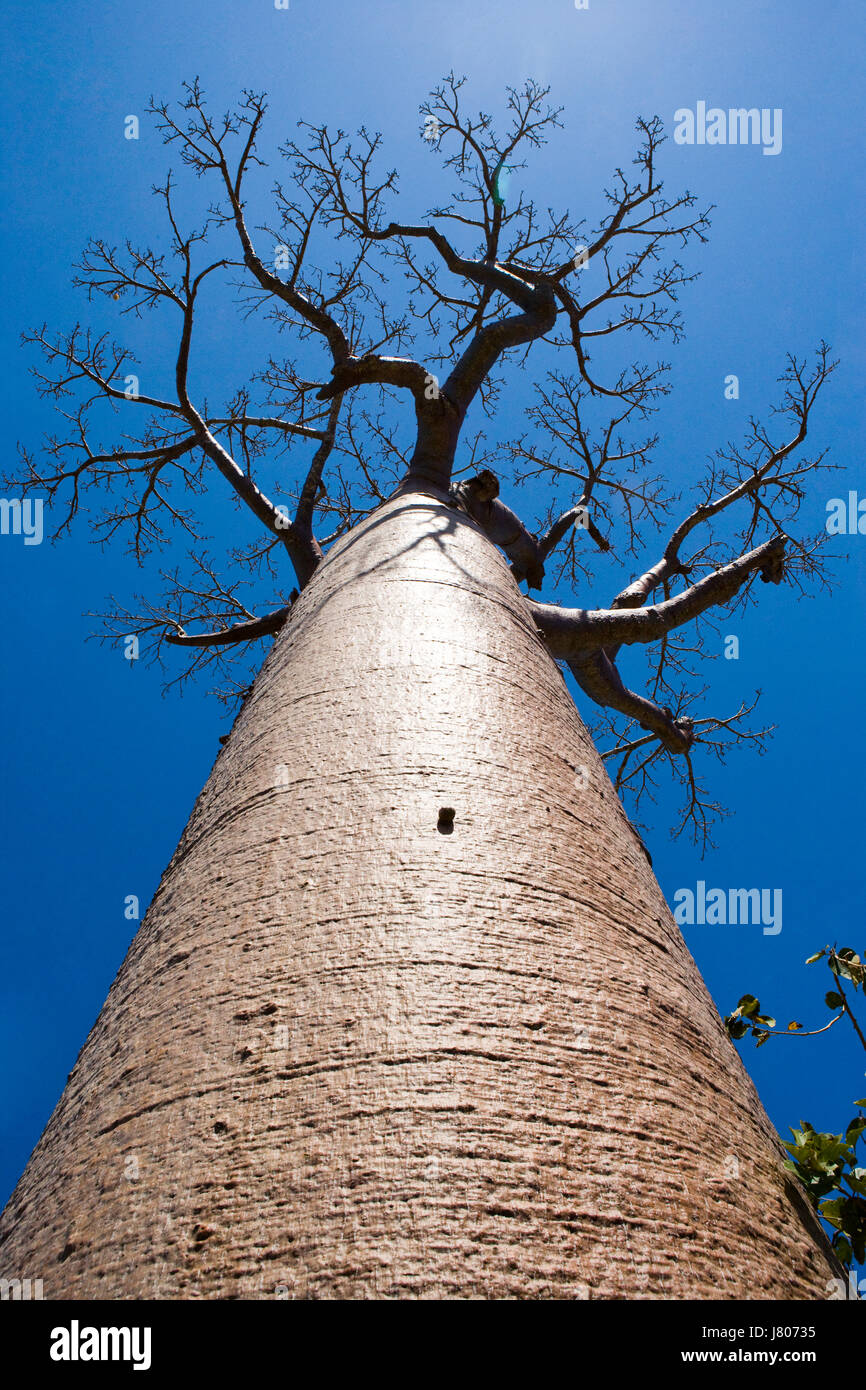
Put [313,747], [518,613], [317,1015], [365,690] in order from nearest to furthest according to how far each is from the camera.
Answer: [317,1015] < [313,747] < [365,690] < [518,613]

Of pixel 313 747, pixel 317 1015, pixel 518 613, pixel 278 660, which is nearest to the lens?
pixel 317 1015

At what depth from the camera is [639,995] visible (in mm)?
962

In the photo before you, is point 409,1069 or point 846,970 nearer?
point 409,1069

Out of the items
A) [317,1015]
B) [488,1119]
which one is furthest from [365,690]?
[488,1119]

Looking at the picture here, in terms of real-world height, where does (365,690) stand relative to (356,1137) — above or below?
above

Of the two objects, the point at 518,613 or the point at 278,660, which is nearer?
the point at 278,660

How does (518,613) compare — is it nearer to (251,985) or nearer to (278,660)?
(278,660)

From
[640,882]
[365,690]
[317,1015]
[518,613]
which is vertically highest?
[518,613]

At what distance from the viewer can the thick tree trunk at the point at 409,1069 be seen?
62 centimetres

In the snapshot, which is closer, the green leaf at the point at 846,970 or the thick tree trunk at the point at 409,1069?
the thick tree trunk at the point at 409,1069

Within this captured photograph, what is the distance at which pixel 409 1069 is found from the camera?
2.37ft

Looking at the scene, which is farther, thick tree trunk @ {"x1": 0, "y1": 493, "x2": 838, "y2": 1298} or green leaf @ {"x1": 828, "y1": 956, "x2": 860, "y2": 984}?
green leaf @ {"x1": 828, "y1": 956, "x2": 860, "y2": 984}

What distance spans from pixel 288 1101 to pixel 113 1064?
0.34 meters

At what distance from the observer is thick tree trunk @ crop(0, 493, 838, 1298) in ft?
2.03
